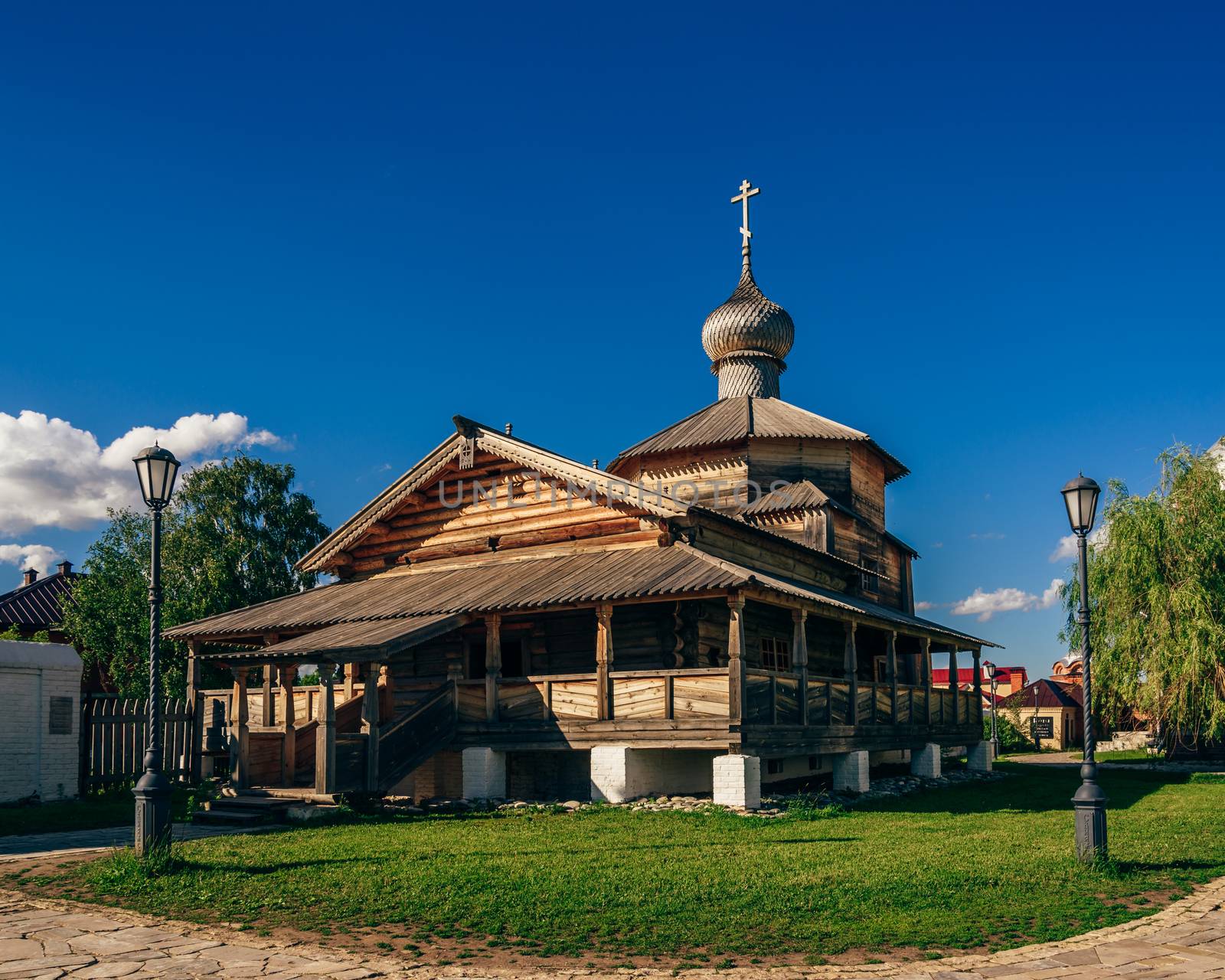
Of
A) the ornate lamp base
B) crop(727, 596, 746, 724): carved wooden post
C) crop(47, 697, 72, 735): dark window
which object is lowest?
the ornate lamp base

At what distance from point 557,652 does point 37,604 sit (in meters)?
39.8

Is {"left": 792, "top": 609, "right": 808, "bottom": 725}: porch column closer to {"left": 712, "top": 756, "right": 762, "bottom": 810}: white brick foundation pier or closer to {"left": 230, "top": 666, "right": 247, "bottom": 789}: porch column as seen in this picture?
{"left": 712, "top": 756, "right": 762, "bottom": 810}: white brick foundation pier

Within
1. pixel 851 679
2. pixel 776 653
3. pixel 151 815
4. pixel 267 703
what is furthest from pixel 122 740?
pixel 851 679

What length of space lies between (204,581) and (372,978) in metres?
36.1

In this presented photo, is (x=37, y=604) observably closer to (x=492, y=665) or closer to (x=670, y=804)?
(x=492, y=665)

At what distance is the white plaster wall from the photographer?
18.1 meters

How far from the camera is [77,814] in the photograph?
55.7 feet

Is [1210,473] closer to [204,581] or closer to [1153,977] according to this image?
[1153,977]

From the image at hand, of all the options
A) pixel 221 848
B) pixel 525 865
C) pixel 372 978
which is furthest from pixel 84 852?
pixel 372 978

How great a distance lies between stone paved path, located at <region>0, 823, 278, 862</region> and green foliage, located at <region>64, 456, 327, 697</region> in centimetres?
2593

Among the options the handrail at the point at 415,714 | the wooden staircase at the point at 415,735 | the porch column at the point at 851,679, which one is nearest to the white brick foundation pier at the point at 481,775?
the wooden staircase at the point at 415,735

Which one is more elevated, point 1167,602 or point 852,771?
point 1167,602

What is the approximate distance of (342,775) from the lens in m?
16.8

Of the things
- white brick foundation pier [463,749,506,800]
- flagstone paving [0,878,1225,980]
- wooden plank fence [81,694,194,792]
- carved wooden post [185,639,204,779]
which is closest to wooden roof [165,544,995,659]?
carved wooden post [185,639,204,779]
